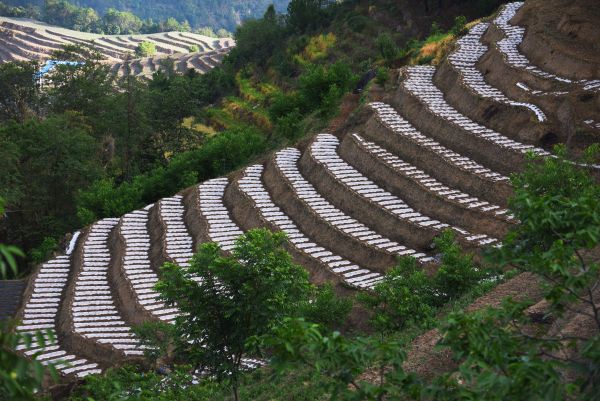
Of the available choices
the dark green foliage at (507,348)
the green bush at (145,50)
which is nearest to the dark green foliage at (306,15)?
the dark green foliage at (507,348)

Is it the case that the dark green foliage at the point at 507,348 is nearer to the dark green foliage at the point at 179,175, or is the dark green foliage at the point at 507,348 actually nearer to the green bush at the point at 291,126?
the dark green foliage at the point at 179,175

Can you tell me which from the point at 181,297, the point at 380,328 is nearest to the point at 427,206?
the point at 380,328

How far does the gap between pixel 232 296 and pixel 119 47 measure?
13418cm

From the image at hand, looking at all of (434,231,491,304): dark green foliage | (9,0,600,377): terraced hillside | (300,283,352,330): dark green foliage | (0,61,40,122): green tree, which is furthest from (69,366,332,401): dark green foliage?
(0,61,40,122): green tree

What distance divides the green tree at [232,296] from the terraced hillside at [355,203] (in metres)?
7.17

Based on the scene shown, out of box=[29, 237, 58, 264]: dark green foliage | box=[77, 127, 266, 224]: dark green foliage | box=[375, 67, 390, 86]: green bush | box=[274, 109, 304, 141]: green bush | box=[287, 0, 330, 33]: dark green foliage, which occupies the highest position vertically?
box=[287, 0, 330, 33]: dark green foliage

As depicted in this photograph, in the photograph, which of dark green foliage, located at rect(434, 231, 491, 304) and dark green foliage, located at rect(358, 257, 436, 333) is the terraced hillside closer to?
dark green foliage, located at rect(358, 257, 436, 333)

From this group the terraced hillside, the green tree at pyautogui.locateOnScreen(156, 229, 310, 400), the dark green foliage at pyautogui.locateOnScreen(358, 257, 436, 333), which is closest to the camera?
the green tree at pyautogui.locateOnScreen(156, 229, 310, 400)

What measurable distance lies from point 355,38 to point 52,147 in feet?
87.9

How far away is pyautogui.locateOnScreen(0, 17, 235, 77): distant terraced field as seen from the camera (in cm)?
11350

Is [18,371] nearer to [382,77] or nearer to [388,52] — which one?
[382,77]

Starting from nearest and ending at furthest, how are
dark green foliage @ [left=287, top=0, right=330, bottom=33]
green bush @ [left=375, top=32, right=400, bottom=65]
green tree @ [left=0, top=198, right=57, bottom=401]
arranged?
green tree @ [left=0, top=198, right=57, bottom=401] → green bush @ [left=375, top=32, right=400, bottom=65] → dark green foliage @ [left=287, top=0, right=330, bottom=33]

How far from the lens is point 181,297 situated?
1287cm

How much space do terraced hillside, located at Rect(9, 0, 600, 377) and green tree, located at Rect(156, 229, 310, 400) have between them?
282 inches
